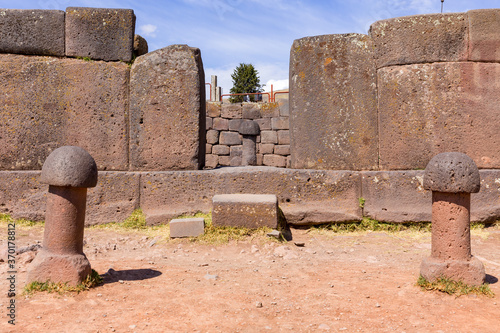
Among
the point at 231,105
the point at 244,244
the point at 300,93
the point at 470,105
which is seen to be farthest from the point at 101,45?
the point at 231,105

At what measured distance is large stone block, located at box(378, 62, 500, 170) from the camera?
5.14m

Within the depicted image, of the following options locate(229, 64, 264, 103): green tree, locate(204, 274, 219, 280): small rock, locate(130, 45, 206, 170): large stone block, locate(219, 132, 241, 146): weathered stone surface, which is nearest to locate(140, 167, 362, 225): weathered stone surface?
locate(130, 45, 206, 170): large stone block

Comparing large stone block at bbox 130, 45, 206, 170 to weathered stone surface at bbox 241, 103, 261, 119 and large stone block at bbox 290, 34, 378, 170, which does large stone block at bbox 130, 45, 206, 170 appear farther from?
weathered stone surface at bbox 241, 103, 261, 119

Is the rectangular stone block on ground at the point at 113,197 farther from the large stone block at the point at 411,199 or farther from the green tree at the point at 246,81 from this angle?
the green tree at the point at 246,81

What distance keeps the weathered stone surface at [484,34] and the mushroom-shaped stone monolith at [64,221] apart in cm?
473

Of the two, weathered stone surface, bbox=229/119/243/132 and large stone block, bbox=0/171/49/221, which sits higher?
weathered stone surface, bbox=229/119/243/132

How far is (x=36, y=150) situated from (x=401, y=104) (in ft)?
15.7

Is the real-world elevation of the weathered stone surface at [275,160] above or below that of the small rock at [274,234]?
above

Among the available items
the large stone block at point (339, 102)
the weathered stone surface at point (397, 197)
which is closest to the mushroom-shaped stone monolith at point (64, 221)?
the large stone block at point (339, 102)

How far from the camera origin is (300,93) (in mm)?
5531

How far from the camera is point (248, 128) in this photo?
1213 centimetres

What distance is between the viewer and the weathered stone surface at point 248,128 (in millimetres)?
12133

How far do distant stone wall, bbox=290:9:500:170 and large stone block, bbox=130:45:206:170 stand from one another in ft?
4.83

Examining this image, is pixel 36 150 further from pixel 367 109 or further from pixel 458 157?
pixel 458 157
